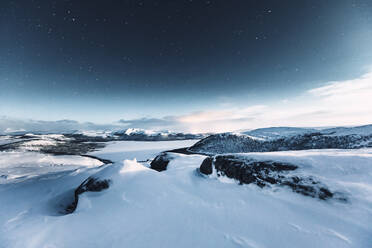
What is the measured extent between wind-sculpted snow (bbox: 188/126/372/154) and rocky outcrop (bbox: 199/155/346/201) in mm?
38223

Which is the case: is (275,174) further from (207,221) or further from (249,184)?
(207,221)

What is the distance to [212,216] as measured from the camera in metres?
4.62

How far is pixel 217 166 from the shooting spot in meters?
8.16

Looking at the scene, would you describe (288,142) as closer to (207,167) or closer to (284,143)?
(284,143)

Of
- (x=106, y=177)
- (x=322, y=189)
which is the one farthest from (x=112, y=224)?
(x=322, y=189)

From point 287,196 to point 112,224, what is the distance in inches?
218

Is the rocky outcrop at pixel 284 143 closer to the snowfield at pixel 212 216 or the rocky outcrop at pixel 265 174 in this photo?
the rocky outcrop at pixel 265 174

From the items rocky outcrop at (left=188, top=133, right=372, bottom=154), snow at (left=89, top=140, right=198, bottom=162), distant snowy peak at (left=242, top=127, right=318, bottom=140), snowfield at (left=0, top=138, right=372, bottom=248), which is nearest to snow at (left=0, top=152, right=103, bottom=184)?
snow at (left=89, top=140, right=198, bottom=162)

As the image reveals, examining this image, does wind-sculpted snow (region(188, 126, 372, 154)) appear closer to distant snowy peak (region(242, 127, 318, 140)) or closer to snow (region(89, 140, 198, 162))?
distant snowy peak (region(242, 127, 318, 140))

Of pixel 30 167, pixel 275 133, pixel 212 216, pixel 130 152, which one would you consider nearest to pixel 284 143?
pixel 275 133

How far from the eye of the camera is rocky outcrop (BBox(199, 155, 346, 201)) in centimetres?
485

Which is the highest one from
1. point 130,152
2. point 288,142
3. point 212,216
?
point 212,216

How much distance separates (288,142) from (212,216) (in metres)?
54.2

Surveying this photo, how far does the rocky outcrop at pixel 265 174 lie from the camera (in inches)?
191
